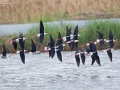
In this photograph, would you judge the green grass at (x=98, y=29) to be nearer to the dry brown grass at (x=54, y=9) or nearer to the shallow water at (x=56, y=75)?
the shallow water at (x=56, y=75)

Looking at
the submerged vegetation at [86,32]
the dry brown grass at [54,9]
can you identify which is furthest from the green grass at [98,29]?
the dry brown grass at [54,9]

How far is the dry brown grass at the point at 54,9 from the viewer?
90.9 ft

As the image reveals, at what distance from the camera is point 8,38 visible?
77.7ft

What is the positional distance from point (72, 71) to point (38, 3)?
1148 cm

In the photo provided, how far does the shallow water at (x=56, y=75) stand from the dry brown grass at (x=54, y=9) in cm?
607

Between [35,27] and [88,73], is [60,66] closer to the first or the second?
[88,73]

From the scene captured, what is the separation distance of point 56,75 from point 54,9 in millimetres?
11617

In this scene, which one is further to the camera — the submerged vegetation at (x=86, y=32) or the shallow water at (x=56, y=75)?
the submerged vegetation at (x=86, y=32)

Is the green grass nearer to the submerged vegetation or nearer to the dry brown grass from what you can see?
the submerged vegetation

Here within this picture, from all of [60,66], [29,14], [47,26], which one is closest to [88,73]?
[60,66]

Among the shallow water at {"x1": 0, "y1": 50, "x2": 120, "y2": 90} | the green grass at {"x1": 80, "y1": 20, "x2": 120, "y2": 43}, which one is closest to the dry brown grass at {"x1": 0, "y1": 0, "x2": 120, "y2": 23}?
the green grass at {"x1": 80, "y1": 20, "x2": 120, "y2": 43}

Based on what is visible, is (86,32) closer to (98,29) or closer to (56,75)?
(98,29)

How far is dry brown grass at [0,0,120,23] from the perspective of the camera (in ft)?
90.9

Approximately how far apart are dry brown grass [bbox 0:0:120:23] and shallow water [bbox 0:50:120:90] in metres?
6.07
